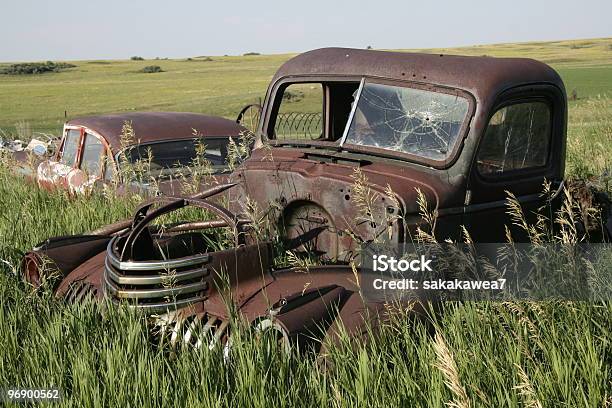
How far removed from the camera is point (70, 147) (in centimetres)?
837

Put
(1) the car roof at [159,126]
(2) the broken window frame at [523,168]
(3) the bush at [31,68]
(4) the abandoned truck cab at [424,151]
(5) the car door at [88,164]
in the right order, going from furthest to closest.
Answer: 1. (3) the bush at [31,68]
2. (1) the car roof at [159,126]
3. (5) the car door at [88,164]
4. (2) the broken window frame at [523,168]
5. (4) the abandoned truck cab at [424,151]

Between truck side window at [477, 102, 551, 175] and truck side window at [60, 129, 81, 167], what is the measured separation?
16.9 ft

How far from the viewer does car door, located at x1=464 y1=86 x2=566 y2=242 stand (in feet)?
14.3

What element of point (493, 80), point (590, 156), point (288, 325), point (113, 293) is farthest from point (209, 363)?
point (590, 156)

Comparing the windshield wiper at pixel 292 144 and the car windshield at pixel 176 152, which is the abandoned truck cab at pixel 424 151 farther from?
the car windshield at pixel 176 152

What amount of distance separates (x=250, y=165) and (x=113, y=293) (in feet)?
4.67

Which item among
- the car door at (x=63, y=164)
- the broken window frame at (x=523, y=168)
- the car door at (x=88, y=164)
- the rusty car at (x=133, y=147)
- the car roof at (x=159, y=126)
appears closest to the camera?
the broken window frame at (x=523, y=168)

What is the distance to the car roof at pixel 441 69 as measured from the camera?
4395 millimetres

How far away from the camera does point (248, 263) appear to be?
376 cm

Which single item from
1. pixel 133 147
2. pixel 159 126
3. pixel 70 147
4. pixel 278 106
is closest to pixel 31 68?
pixel 70 147

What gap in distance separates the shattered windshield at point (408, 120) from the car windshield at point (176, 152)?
10.6 feet

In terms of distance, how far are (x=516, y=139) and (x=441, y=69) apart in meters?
0.65

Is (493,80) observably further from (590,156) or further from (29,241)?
(590,156)

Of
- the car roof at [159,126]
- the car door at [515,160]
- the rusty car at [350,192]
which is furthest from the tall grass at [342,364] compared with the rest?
the car roof at [159,126]
